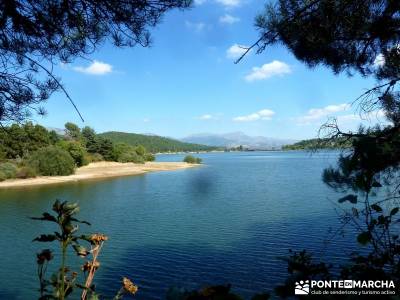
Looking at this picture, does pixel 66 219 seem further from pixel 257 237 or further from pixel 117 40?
pixel 257 237

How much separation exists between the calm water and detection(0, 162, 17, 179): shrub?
61.0ft

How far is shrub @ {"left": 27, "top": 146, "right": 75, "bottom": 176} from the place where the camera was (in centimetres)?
5672

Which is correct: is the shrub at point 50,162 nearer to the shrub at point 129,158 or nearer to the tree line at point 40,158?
the tree line at point 40,158

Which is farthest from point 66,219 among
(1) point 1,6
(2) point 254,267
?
(2) point 254,267

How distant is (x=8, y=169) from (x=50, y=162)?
6261mm

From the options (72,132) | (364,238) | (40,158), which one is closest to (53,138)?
(40,158)

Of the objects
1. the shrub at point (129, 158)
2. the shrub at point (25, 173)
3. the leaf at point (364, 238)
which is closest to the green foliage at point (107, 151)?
the shrub at point (129, 158)

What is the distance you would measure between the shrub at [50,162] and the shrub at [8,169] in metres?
2.61

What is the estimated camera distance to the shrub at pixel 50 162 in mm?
56719

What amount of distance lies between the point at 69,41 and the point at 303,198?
89.4 feet

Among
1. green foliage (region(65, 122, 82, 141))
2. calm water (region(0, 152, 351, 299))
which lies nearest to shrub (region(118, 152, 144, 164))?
green foliage (region(65, 122, 82, 141))

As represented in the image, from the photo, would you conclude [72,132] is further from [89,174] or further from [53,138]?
[89,174]

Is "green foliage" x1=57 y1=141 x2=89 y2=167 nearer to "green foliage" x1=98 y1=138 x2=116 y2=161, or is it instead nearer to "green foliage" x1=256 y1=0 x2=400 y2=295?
"green foliage" x1=98 y1=138 x2=116 y2=161

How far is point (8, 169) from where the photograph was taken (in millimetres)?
52344
